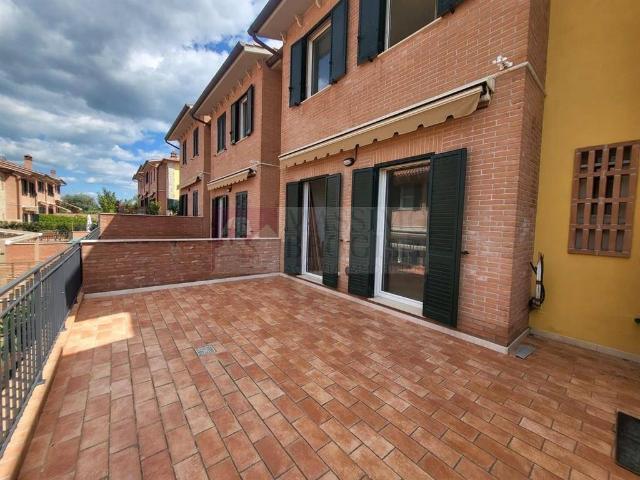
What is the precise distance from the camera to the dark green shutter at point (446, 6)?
450cm

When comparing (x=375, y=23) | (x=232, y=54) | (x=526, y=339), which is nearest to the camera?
(x=526, y=339)

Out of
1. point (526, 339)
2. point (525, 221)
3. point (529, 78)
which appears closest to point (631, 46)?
point (529, 78)

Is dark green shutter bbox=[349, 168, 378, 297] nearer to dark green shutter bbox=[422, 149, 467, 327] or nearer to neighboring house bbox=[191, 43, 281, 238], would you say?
dark green shutter bbox=[422, 149, 467, 327]

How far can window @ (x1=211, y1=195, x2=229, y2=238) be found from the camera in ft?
42.9

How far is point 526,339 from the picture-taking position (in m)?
4.57

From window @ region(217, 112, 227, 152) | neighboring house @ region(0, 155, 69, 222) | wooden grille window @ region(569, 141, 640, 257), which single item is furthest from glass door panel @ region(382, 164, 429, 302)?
neighboring house @ region(0, 155, 69, 222)

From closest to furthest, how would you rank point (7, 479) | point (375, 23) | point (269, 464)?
point (7, 479) → point (269, 464) → point (375, 23)

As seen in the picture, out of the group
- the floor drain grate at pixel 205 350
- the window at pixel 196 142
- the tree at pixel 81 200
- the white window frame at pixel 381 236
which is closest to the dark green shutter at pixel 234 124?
the window at pixel 196 142

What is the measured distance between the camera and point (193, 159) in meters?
18.0

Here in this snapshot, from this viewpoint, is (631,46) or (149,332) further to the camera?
(149,332)

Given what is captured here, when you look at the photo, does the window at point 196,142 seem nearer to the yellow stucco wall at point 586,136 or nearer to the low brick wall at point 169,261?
the low brick wall at point 169,261

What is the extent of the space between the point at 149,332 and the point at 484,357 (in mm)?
5244

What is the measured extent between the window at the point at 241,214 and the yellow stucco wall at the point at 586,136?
30.5 ft

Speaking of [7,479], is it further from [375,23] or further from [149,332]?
[375,23]
